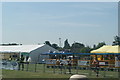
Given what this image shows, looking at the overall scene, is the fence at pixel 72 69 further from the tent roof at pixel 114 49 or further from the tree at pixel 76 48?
the tree at pixel 76 48

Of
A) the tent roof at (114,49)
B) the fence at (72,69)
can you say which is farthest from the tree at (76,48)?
the fence at (72,69)

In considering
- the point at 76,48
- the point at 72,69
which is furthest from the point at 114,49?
the point at 76,48

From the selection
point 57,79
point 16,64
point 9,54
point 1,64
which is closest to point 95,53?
point 16,64

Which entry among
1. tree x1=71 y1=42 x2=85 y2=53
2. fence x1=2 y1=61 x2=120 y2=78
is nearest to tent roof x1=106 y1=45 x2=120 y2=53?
fence x1=2 y1=61 x2=120 y2=78

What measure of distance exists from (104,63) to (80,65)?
9.90 feet

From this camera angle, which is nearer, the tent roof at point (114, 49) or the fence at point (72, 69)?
the fence at point (72, 69)

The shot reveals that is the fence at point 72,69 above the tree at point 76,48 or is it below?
below

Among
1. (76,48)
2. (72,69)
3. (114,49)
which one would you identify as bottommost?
(72,69)

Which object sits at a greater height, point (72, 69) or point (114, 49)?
point (114, 49)

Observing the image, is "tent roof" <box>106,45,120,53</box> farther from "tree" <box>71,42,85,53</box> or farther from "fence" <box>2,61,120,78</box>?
"tree" <box>71,42,85,53</box>

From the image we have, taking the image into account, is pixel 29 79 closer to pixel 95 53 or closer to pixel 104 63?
pixel 104 63

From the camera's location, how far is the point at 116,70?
30.0m

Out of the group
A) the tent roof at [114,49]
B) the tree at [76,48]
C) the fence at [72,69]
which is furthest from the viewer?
the tree at [76,48]

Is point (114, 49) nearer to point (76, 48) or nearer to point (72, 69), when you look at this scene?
point (72, 69)
